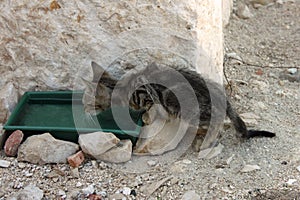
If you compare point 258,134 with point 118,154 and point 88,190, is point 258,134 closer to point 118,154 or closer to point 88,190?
point 118,154

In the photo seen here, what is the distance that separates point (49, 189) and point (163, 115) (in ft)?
1.68

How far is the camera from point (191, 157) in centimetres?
192

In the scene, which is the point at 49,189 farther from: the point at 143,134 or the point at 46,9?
the point at 46,9

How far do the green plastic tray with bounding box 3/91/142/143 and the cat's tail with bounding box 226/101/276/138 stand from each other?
1.15 feet

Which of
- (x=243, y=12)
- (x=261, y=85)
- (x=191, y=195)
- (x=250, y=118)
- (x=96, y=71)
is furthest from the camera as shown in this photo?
(x=243, y=12)

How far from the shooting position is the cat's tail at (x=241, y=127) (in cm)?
197

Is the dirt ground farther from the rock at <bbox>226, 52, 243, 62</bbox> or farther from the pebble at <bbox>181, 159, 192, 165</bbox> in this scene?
the rock at <bbox>226, 52, 243, 62</bbox>

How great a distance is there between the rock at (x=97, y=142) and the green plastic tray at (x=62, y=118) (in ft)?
0.15

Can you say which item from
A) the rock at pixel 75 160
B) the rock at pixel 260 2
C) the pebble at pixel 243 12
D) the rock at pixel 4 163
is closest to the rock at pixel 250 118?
the rock at pixel 75 160

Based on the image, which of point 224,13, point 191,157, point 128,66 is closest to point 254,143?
point 191,157

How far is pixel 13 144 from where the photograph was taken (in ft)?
6.35

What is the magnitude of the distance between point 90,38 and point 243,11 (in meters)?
1.58

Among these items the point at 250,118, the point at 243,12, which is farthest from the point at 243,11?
the point at 250,118

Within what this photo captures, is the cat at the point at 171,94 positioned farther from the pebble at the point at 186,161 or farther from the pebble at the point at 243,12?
the pebble at the point at 243,12
